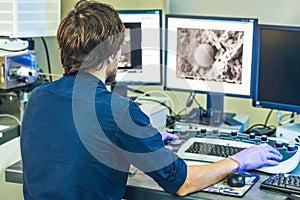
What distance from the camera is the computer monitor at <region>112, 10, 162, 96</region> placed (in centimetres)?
240

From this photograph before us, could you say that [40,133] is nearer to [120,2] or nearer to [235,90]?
[235,90]

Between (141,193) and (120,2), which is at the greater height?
(120,2)

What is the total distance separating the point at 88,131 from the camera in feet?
4.73

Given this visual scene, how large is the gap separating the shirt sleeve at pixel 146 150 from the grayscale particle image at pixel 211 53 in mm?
842

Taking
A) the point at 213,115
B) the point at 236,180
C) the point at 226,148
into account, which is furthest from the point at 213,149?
the point at 213,115

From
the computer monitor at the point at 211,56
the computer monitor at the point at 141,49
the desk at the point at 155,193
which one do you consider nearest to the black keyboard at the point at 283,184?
the desk at the point at 155,193

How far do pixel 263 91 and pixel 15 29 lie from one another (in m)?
1.15

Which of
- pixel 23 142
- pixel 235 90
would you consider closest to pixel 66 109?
pixel 23 142

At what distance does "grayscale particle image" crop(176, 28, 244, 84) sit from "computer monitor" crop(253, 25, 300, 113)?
0.10 metres

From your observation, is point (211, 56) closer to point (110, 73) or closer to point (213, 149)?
point (213, 149)

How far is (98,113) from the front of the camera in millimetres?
1448

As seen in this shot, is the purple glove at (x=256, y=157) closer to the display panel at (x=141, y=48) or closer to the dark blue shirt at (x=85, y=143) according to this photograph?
the dark blue shirt at (x=85, y=143)

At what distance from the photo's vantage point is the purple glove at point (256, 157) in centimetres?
176

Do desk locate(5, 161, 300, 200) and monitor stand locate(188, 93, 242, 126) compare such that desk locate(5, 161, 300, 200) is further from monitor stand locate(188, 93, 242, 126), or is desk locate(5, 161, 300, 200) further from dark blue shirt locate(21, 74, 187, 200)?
monitor stand locate(188, 93, 242, 126)
